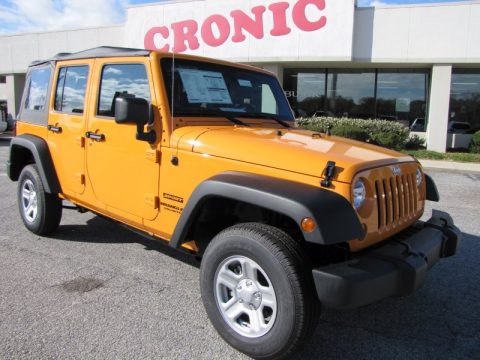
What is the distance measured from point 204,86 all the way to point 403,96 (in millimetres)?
16077

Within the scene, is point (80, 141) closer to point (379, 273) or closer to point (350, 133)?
point (379, 273)

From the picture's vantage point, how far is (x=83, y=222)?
5.76 m

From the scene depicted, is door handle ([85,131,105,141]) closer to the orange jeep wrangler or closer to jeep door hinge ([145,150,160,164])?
the orange jeep wrangler

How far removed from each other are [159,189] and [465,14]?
15151 mm

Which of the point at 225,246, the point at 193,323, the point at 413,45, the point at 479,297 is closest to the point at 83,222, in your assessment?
the point at 193,323

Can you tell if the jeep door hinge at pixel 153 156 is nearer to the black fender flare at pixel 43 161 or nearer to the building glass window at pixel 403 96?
the black fender flare at pixel 43 161

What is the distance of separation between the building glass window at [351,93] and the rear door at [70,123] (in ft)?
50.4

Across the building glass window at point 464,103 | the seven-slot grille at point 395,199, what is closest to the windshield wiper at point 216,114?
the seven-slot grille at point 395,199

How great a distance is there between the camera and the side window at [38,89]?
16.4 ft

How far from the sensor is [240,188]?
2.74 meters

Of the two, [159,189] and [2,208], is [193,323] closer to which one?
[159,189]

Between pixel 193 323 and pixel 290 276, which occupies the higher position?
pixel 290 276

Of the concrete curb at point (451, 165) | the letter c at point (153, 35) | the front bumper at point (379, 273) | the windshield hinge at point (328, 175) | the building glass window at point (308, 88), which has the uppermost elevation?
the letter c at point (153, 35)

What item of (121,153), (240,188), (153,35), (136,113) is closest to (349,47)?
(153,35)
